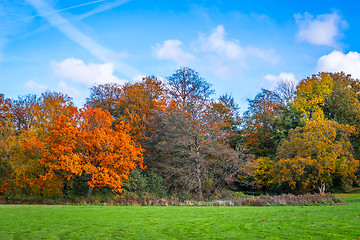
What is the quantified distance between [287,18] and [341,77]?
82.4ft

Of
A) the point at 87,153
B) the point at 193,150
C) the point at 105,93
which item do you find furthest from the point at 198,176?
the point at 105,93

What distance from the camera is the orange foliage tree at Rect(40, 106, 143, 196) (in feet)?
81.3

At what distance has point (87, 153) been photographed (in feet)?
85.8

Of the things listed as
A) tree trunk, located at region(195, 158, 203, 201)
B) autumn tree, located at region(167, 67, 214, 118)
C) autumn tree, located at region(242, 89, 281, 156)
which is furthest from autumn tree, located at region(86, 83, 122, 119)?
autumn tree, located at region(242, 89, 281, 156)

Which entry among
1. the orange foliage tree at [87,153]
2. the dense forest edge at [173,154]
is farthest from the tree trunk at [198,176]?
the orange foliage tree at [87,153]

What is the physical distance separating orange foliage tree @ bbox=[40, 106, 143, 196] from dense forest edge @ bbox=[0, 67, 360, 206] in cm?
10

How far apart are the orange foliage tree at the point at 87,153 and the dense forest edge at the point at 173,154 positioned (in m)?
0.10

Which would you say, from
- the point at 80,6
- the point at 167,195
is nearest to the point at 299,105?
the point at 167,195

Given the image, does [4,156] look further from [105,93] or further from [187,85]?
[187,85]

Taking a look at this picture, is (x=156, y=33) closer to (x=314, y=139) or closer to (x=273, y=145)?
(x=314, y=139)

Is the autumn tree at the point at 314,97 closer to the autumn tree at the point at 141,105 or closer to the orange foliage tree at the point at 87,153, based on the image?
the autumn tree at the point at 141,105

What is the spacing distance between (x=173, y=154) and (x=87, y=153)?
370 inches

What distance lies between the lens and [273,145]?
3769 cm

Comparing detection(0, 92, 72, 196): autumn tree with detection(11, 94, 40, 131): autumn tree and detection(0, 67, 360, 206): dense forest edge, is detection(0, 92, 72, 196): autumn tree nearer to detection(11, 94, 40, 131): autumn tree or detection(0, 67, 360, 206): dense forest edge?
detection(0, 67, 360, 206): dense forest edge
